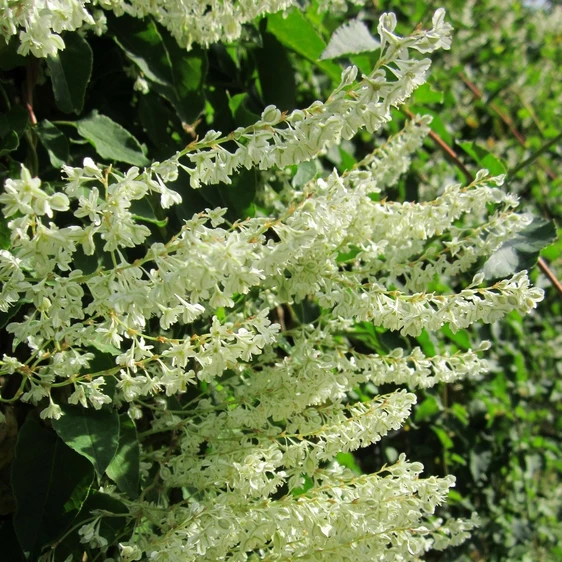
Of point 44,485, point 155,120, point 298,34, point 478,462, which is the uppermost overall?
point 298,34

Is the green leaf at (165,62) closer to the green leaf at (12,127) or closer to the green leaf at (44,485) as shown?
the green leaf at (12,127)

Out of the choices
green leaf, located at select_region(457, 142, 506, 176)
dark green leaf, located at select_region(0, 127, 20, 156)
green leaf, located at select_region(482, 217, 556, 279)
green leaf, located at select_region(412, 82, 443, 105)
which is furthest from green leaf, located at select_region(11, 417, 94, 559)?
green leaf, located at select_region(412, 82, 443, 105)

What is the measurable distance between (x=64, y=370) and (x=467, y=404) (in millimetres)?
1690

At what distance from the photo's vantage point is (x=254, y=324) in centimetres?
82

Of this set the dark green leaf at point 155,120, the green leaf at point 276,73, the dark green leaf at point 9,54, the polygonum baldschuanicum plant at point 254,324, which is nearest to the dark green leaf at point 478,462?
the polygonum baldschuanicum plant at point 254,324

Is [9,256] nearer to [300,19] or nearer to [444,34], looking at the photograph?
[444,34]

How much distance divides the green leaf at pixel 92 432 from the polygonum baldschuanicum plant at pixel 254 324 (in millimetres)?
12

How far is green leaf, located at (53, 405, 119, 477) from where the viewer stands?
928 millimetres

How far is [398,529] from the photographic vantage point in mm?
950

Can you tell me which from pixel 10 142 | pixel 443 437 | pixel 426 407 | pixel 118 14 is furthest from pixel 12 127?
pixel 443 437

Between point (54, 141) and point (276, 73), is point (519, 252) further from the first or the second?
point (54, 141)

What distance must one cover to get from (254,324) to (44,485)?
1.52 ft

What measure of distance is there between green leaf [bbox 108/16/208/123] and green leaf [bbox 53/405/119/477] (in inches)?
23.8

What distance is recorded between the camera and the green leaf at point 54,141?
1143mm
